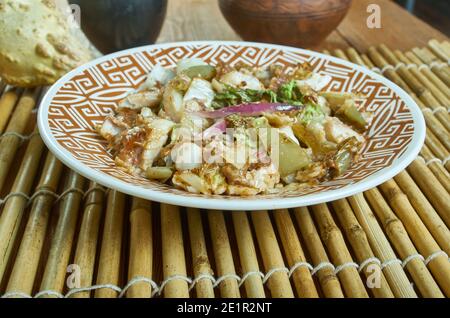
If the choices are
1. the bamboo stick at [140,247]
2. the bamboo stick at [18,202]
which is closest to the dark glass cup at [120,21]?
the bamboo stick at [18,202]

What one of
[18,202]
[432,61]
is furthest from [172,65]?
[432,61]

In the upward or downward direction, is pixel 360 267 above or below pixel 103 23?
above

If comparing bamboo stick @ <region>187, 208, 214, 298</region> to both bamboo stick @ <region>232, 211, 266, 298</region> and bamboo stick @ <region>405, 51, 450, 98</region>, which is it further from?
bamboo stick @ <region>405, 51, 450, 98</region>

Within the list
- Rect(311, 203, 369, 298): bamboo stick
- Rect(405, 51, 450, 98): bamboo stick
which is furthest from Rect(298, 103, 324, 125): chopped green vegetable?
Rect(405, 51, 450, 98): bamboo stick
